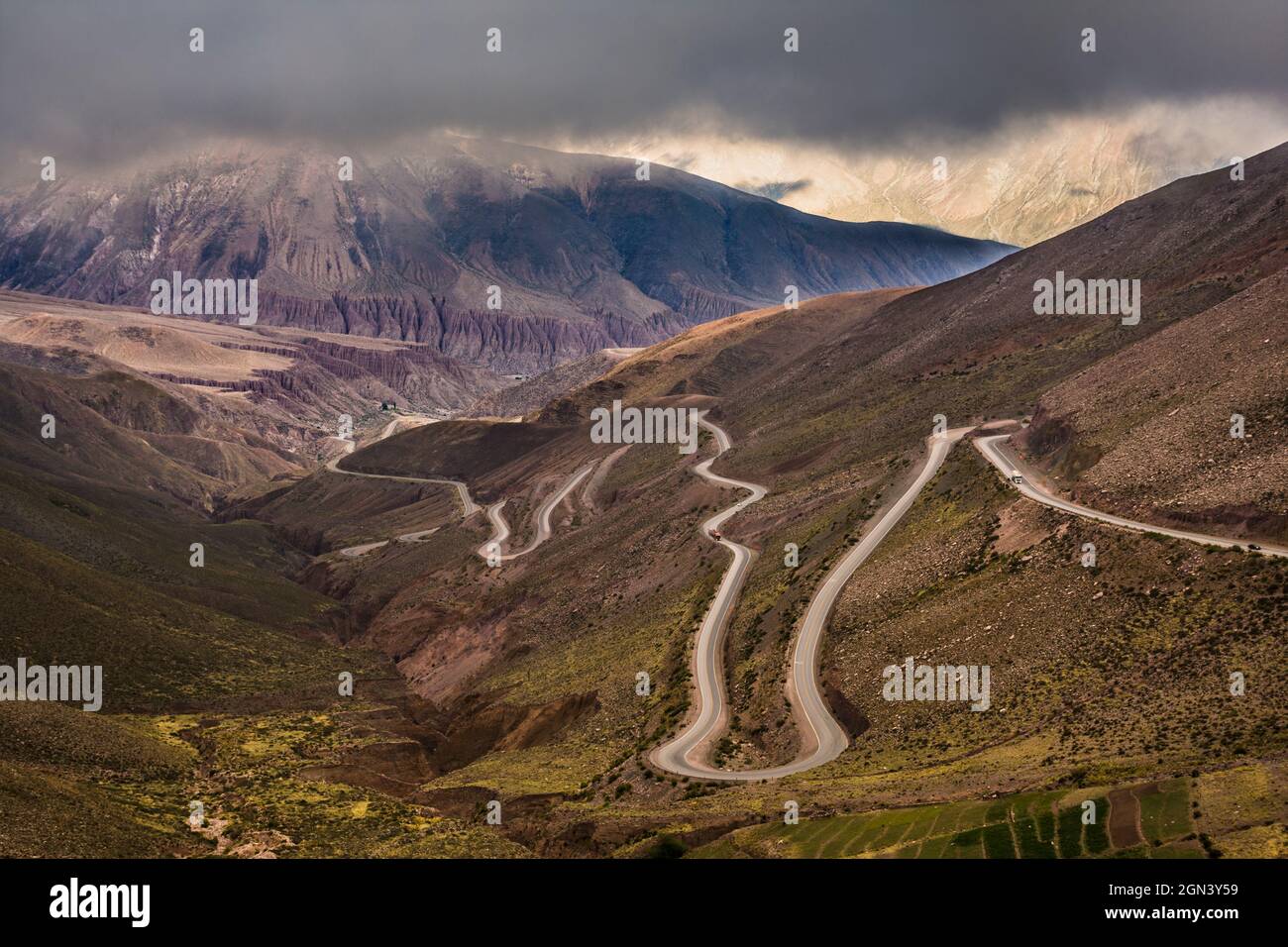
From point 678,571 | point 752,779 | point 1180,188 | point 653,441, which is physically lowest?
point 752,779

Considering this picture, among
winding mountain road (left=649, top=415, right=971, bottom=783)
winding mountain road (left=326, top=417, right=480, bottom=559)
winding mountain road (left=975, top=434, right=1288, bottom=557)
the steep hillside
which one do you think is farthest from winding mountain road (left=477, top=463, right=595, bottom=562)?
winding mountain road (left=975, top=434, right=1288, bottom=557)

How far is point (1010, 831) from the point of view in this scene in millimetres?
30922

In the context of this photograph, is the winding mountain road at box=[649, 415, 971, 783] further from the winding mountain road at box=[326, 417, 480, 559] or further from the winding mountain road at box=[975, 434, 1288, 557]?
the winding mountain road at box=[326, 417, 480, 559]

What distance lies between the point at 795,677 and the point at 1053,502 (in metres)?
18.0

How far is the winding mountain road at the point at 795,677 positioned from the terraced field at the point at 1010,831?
1224 cm

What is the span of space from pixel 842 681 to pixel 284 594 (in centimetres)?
7040

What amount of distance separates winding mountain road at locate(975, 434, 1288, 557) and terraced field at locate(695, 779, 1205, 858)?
2101 centimetres

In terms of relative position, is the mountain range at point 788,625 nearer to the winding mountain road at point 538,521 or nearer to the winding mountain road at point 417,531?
the winding mountain road at point 538,521

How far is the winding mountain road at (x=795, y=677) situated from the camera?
49.4 meters

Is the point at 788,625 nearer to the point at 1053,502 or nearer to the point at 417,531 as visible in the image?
the point at 1053,502

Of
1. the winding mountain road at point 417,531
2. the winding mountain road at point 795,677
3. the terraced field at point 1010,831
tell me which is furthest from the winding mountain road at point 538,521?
the terraced field at point 1010,831
